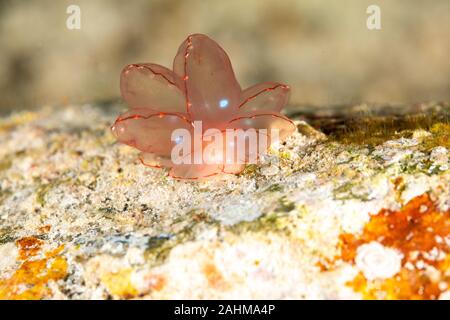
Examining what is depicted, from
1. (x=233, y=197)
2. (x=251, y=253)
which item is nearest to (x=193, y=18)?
(x=233, y=197)

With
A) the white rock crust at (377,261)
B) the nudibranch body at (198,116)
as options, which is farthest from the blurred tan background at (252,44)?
the white rock crust at (377,261)

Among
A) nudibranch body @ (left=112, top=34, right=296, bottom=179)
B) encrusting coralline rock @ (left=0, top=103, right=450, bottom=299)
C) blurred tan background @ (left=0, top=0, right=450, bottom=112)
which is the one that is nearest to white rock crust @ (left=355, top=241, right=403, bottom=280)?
encrusting coralline rock @ (left=0, top=103, right=450, bottom=299)

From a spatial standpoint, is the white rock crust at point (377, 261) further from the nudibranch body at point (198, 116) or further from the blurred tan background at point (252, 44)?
Answer: the blurred tan background at point (252, 44)

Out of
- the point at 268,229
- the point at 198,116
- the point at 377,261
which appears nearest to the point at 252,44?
the point at 198,116

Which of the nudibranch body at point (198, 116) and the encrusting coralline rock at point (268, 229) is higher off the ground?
the nudibranch body at point (198, 116)

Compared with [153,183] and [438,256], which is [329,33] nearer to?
[153,183]

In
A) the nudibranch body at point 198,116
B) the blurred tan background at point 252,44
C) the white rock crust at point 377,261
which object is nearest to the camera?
the white rock crust at point 377,261

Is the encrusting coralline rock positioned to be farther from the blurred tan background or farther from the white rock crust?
the blurred tan background
